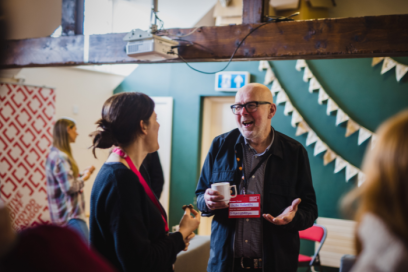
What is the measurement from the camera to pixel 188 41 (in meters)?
2.82

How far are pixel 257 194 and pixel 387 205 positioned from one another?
3.45 ft

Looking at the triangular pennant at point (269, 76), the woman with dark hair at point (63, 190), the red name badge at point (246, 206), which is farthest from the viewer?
the triangular pennant at point (269, 76)

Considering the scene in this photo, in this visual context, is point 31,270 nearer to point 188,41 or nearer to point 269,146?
point 269,146

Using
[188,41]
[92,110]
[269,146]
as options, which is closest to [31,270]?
[269,146]

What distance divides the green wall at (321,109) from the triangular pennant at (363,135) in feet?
0.42

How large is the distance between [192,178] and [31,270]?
4.43 m

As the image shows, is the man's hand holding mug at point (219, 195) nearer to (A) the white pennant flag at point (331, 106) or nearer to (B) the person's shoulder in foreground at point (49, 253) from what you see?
(B) the person's shoulder in foreground at point (49, 253)

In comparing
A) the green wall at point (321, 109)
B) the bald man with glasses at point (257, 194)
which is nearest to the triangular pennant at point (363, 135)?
the green wall at point (321, 109)

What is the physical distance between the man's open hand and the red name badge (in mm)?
101

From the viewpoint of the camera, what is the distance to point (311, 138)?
4.19 meters

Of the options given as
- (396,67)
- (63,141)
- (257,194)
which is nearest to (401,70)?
(396,67)

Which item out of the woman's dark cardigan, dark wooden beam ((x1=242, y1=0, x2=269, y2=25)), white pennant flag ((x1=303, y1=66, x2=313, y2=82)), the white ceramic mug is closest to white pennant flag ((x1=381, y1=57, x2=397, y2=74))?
white pennant flag ((x1=303, y1=66, x2=313, y2=82))

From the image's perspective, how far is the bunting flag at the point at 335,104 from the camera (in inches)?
155

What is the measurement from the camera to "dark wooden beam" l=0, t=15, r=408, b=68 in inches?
91.0
